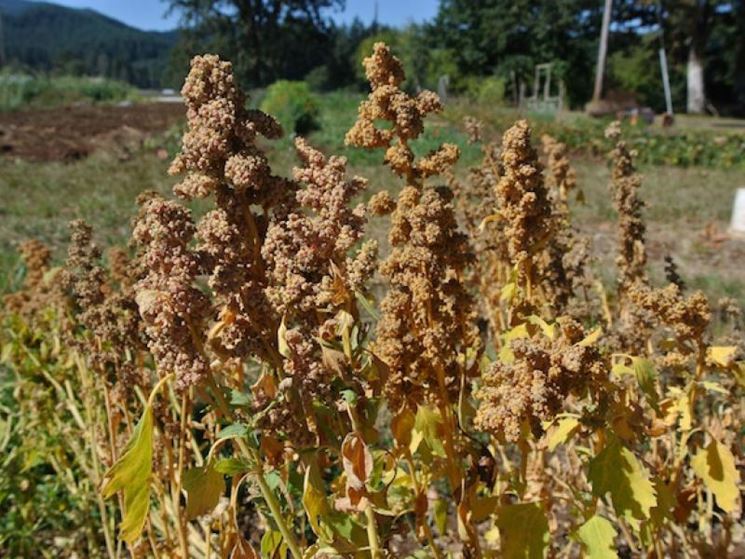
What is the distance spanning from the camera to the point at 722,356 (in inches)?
53.7

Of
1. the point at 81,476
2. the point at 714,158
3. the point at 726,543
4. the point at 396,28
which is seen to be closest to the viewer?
the point at 726,543

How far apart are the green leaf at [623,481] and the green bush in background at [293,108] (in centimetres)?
1573

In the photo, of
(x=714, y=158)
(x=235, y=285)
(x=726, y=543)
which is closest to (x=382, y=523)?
(x=235, y=285)

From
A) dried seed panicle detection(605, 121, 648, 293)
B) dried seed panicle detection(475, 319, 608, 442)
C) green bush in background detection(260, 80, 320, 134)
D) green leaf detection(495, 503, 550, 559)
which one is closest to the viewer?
dried seed panicle detection(475, 319, 608, 442)

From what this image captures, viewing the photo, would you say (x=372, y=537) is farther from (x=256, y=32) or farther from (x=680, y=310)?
(x=256, y=32)

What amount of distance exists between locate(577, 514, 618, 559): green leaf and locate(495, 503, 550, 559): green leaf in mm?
61

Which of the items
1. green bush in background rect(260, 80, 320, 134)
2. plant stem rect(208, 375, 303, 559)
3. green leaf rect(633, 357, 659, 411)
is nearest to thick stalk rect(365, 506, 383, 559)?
plant stem rect(208, 375, 303, 559)

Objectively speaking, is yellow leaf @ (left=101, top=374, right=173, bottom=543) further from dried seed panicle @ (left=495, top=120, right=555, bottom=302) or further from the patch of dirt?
the patch of dirt

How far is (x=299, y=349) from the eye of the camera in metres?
1.04

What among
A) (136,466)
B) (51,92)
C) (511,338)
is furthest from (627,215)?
(51,92)

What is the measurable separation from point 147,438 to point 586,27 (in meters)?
47.5

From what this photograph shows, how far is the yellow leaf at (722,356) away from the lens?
136 cm

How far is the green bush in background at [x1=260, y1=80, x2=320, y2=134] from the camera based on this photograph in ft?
56.0

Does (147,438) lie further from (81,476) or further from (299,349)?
(81,476)
